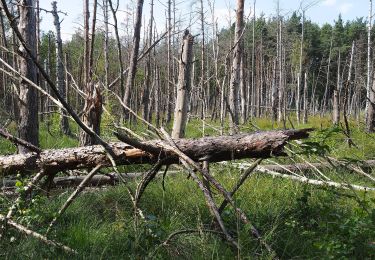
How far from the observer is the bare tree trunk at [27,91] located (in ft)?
18.3

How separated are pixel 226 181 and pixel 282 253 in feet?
6.21

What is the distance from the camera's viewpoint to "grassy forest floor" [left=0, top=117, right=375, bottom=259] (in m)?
2.75

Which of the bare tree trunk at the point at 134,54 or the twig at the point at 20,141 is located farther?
the bare tree trunk at the point at 134,54

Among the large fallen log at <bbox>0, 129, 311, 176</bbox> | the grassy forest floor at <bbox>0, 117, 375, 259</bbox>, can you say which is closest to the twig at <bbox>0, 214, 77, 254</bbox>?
the grassy forest floor at <bbox>0, 117, 375, 259</bbox>

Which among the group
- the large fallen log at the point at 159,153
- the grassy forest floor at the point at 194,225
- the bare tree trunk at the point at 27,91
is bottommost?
the grassy forest floor at the point at 194,225

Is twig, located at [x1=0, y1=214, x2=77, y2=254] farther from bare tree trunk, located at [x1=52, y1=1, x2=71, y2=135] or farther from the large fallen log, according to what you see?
bare tree trunk, located at [x1=52, y1=1, x2=71, y2=135]

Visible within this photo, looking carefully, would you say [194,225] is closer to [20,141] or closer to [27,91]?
[20,141]

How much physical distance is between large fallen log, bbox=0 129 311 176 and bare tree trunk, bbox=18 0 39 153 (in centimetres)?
216

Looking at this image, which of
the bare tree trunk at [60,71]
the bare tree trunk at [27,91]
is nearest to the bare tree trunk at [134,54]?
the bare tree trunk at [27,91]

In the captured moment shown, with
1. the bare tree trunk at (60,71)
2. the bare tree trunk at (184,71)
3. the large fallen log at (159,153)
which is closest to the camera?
the large fallen log at (159,153)

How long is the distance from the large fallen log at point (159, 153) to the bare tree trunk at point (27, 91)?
2.16 m

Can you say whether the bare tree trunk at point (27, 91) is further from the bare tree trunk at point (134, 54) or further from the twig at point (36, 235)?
the twig at point (36, 235)

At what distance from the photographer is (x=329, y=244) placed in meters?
2.53

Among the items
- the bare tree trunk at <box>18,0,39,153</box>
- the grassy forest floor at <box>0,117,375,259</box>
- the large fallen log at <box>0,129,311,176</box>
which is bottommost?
the grassy forest floor at <box>0,117,375,259</box>
